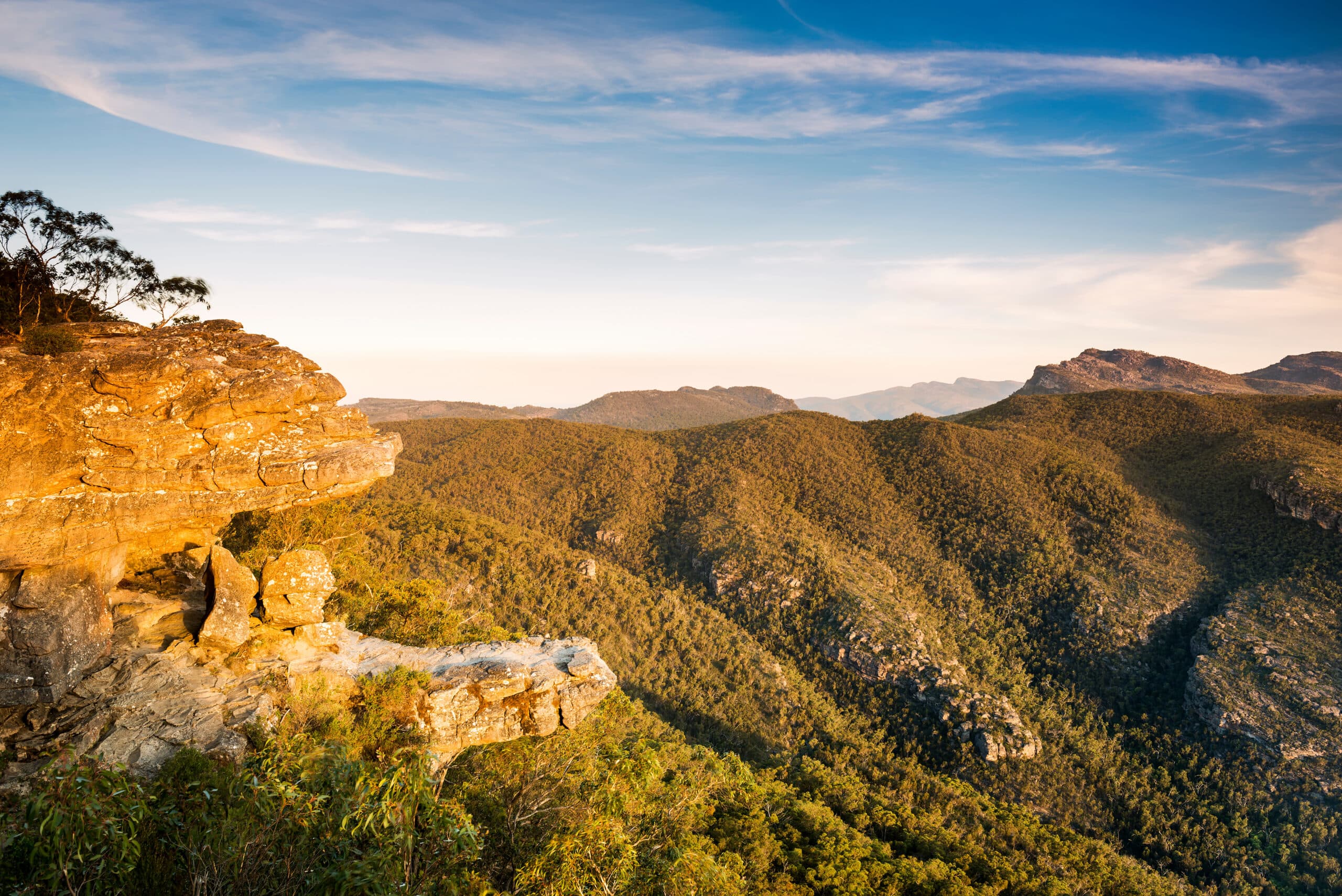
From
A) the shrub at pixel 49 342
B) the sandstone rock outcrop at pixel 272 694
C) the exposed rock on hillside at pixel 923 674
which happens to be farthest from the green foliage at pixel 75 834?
the exposed rock on hillside at pixel 923 674

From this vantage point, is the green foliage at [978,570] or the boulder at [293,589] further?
the green foliage at [978,570]

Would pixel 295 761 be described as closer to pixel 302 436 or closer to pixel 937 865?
pixel 302 436

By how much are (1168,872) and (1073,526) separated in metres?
49.0

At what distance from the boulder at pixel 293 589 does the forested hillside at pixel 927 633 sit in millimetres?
8242

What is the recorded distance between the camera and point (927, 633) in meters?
74.7

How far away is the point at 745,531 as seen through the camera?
97.7 metres

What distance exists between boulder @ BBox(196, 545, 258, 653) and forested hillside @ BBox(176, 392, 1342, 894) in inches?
367

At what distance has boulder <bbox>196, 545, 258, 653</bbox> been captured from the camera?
699 inches

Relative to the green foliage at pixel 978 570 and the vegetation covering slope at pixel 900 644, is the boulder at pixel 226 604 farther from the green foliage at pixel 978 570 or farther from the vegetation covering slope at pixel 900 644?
the green foliage at pixel 978 570

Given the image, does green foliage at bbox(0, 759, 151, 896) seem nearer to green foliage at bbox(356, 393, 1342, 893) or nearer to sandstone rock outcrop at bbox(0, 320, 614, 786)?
sandstone rock outcrop at bbox(0, 320, 614, 786)

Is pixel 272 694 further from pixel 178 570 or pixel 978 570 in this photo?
pixel 978 570

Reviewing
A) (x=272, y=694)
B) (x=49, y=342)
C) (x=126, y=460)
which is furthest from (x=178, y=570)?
(x=49, y=342)

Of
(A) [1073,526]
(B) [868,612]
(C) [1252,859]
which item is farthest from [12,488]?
(A) [1073,526]

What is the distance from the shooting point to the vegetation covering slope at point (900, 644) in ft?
78.7
